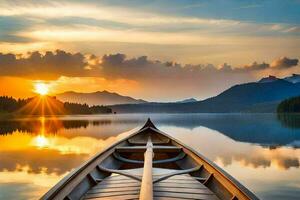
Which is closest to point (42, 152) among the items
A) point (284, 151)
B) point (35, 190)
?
point (35, 190)

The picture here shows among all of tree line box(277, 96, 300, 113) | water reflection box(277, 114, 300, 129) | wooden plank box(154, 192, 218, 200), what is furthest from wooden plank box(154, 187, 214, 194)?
tree line box(277, 96, 300, 113)

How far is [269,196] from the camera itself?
1230 centimetres

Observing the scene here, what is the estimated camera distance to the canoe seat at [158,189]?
649 cm

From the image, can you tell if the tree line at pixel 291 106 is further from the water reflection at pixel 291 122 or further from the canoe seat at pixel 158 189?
the canoe seat at pixel 158 189

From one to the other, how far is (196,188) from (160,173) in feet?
3.12

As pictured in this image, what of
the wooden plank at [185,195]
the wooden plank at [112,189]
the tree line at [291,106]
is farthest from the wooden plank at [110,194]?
the tree line at [291,106]

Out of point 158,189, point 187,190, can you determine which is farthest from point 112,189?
point 187,190

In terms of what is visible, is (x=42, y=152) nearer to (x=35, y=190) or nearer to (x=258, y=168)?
(x=35, y=190)

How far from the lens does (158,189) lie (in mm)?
6875

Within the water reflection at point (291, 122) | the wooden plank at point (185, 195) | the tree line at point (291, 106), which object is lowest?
the water reflection at point (291, 122)

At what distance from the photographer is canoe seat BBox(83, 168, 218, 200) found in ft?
21.3

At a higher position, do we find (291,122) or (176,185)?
(176,185)

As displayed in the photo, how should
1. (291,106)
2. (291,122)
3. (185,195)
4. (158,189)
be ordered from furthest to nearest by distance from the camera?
(291,106) < (291,122) < (158,189) < (185,195)

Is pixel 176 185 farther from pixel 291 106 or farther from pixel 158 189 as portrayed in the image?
pixel 291 106
